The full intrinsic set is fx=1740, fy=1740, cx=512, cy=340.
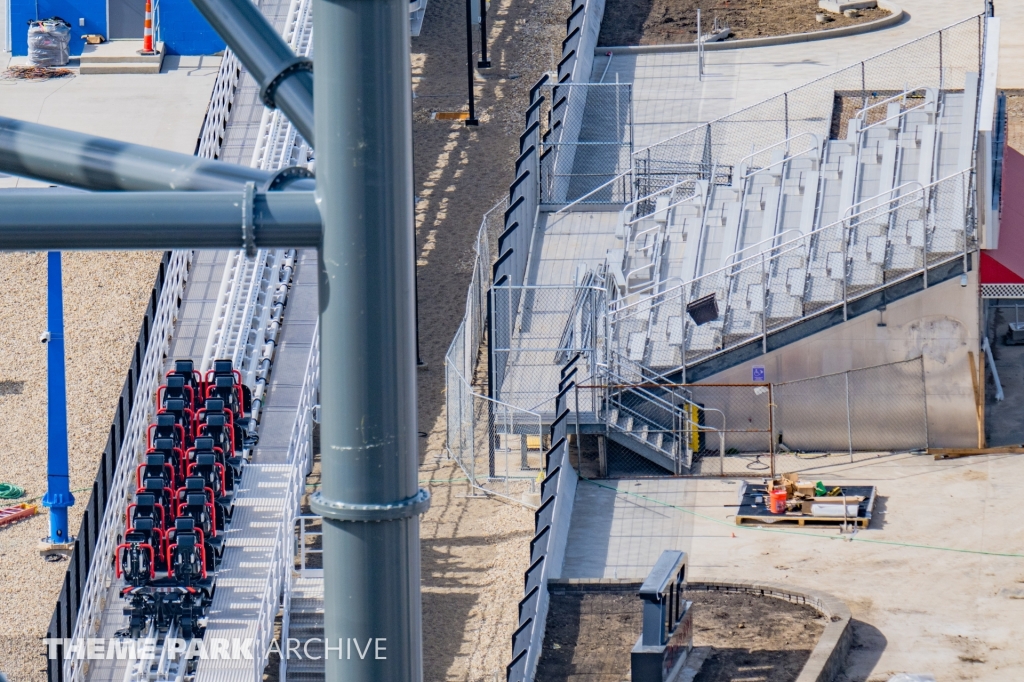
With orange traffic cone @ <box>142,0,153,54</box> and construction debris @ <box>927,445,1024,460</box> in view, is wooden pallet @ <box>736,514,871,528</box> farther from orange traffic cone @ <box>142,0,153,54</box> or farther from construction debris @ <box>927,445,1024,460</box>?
orange traffic cone @ <box>142,0,153,54</box>

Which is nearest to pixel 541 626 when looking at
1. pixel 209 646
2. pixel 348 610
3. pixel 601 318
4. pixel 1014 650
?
pixel 209 646

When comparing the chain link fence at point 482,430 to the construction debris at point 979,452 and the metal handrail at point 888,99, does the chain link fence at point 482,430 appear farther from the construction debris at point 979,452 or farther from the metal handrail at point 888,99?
the metal handrail at point 888,99

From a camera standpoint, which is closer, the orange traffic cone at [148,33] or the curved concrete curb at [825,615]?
the curved concrete curb at [825,615]

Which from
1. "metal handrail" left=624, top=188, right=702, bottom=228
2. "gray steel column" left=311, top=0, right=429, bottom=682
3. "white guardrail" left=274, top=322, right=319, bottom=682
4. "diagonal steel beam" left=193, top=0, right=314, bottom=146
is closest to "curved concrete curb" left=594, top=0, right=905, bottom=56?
"metal handrail" left=624, top=188, right=702, bottom=228

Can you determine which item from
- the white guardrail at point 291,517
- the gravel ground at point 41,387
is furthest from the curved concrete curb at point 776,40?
the white guardrail at point 291,517

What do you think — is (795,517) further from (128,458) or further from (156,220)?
(156,220)

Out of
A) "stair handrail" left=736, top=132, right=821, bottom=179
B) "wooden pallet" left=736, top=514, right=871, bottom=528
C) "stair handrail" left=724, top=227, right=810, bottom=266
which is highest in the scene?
"stair handrail" left=736, top=132, right=821, bottom=179
